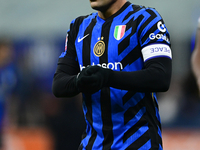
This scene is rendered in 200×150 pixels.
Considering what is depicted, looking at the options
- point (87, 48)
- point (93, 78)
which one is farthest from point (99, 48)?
point (93, 78)

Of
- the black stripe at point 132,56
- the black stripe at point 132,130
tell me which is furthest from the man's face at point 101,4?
the black stripe at point 132,130

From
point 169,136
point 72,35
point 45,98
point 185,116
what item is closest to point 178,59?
point 185,116

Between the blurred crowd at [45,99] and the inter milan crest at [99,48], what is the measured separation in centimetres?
281

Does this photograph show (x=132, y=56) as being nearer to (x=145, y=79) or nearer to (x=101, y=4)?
(x=145, y=79)

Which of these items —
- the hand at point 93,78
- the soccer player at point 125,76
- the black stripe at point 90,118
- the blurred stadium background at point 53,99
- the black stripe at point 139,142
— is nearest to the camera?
the hand at point 93,78

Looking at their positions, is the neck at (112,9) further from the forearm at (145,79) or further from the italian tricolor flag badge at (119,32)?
the forearm at (145,79)

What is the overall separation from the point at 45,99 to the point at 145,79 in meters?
3.47

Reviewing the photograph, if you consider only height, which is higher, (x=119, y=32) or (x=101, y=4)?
(x=101, y=4)

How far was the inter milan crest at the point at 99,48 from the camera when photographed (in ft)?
5.43

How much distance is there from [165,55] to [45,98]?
11.3ft

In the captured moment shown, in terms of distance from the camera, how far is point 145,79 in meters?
1.42

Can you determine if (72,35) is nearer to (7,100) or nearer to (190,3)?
(7,100)

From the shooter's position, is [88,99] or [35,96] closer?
[88,99]

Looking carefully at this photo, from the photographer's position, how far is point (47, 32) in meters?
5.08
